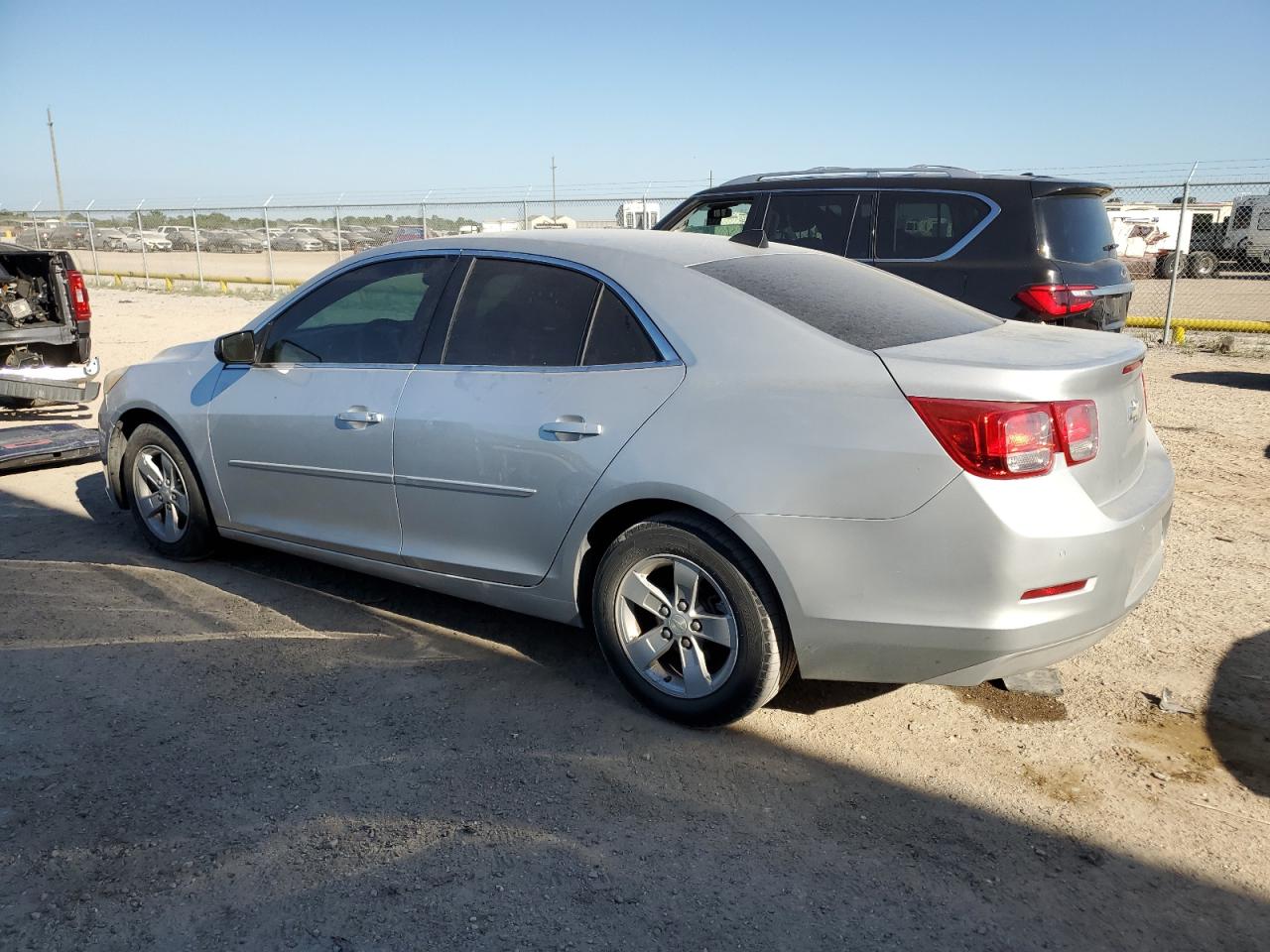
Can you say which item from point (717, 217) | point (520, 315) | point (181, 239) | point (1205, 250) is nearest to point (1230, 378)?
point (717, 217)

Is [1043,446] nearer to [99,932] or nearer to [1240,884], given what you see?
[1240,884]

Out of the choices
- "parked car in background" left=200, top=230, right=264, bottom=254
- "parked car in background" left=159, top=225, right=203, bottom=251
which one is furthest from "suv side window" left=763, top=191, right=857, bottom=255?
"parked car in background" left=159, top=225, right=203, bottom=251

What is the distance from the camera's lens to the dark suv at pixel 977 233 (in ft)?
22.1

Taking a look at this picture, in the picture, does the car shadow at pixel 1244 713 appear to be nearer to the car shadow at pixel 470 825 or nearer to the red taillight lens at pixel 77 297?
the car shadow at pixel 470 825

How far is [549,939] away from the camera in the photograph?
2.41 m

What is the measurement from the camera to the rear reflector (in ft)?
9.37

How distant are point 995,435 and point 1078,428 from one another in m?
0.32

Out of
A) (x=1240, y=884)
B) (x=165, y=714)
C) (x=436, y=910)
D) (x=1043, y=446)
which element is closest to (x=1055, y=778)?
(x=1240, y=884)

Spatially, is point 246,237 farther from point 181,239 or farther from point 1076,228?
point 1076,228

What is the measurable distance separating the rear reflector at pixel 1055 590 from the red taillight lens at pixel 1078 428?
1.12 ft

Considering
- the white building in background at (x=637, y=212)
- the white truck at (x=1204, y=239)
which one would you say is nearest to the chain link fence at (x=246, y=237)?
the white building in background at (x=637, y=212)

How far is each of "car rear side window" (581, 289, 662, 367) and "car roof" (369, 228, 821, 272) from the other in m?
0.17

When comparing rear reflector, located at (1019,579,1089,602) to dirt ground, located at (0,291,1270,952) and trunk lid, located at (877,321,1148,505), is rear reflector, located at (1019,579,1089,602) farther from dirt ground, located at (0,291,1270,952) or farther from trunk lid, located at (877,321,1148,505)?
dirt ground, located at (0,291,1270,952)

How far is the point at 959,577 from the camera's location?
9.39 feet
